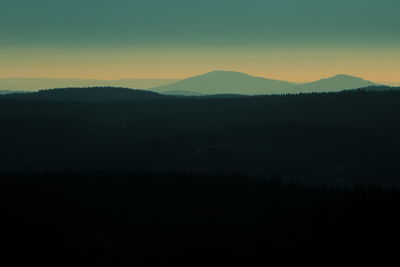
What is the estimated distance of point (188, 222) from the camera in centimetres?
13975

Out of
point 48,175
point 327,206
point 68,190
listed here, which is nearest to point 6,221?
point 68,190

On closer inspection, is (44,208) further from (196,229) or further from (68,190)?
(196,229)

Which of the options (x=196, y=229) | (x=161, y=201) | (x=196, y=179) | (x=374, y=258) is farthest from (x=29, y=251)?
(x=196, y=179)

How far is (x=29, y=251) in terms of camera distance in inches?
4441

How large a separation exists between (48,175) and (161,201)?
119ft

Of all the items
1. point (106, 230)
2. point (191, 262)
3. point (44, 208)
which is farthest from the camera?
point (44, 208)

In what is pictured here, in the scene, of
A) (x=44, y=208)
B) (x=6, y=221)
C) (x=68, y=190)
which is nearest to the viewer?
(x=6, y=221)

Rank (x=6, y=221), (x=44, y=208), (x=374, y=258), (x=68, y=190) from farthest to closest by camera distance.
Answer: (x=68, y=190)
(x=44, y=208)
(x=6, y=221)
(x=374, y=258)

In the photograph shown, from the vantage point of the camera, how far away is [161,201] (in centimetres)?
15112

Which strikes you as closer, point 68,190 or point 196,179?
point 68,190

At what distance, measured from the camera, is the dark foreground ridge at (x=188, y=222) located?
369ft

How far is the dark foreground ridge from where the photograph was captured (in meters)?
113

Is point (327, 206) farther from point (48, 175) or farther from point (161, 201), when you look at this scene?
point (48, 175)

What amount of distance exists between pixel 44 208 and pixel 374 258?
6726 centimetres
